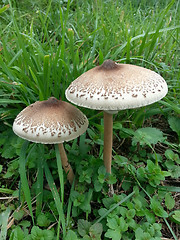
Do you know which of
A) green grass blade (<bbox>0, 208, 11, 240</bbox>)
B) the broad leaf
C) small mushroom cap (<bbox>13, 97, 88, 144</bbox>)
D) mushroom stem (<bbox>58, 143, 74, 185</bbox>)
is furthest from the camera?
the broad leaf

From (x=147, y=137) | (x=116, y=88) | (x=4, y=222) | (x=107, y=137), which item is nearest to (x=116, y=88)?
(x=116, y=88)

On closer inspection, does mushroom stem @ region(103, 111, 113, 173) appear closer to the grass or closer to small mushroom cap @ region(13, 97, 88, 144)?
the grass

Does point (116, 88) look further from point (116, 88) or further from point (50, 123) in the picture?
point (50, 123)

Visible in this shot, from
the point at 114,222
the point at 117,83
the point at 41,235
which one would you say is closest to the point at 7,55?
the point at 117,83

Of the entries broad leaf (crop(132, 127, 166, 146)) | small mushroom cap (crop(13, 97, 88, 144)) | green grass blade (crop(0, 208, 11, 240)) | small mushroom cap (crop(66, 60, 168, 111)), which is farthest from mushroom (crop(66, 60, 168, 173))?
green grass blade (crop(0, 208, 11, 240))

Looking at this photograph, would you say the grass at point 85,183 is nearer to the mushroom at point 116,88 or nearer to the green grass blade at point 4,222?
the green grass blade at point 4,222

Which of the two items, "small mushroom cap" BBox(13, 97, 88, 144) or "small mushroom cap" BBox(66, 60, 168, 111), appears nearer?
"small mushroom cap" BBox(66, 60, 168, 111)

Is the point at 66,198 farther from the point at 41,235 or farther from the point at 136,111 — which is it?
the point at 136,111
